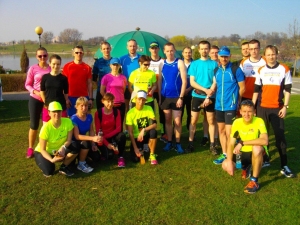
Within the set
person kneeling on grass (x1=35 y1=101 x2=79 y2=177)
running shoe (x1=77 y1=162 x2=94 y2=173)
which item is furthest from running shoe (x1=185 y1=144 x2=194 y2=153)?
person kneeling on grass (x1=35 y1=101 x2=79 y2=177)

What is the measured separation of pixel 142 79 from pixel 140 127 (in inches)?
34.2

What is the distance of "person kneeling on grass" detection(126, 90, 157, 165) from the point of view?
16.6 ft

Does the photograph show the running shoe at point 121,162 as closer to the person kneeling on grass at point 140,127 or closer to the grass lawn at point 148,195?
the grass lawn at point 148,195

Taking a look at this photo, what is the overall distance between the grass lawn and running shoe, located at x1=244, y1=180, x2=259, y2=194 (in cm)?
8

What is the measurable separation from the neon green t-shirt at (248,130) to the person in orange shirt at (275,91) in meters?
0.46

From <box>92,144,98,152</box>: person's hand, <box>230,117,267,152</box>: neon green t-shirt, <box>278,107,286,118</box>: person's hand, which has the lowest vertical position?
<box>92,144,98,152</box>: person's hand

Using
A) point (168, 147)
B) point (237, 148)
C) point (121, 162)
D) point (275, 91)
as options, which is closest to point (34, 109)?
point (121, 162)

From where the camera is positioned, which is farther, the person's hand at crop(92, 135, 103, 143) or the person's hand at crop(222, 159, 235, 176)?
Answer: the person's hand at crop(92, 135, 103, 143)

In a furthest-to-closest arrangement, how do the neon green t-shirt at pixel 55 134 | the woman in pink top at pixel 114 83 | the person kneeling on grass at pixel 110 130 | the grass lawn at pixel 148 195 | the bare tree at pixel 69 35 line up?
the bare tree at pixel 69 35
the woman in pink top at pixel 114 83
the person kneeling on grass at pixel 110 130
the neon green t-shirt at pixel 55 134
the grass lawn at pixel 148 195

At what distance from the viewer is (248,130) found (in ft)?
14.1

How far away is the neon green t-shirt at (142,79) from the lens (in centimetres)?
530

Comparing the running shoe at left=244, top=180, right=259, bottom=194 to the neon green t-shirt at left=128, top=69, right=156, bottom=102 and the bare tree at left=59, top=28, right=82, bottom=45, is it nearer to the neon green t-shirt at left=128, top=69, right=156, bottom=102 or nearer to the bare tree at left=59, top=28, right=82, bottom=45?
the neon green t-shirt at left=128, top=69, right=156, bottom=102

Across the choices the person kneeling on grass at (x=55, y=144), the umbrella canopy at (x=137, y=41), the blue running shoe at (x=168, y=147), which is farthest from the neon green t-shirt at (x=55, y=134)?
the umbrella canopy at (x=137, y=41)

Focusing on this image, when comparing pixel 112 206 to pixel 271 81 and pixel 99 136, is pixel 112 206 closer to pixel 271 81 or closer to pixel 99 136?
pixel 99 136
